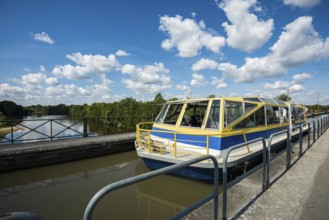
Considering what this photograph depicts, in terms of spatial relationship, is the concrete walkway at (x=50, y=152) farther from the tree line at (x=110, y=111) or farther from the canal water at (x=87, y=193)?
the tree line at (x=110, y=111)

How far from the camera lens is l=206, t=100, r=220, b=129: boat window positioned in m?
6.47

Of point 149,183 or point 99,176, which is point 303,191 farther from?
point 99,176

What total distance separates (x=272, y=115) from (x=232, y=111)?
2882 millimetres

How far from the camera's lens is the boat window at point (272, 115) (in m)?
8.12

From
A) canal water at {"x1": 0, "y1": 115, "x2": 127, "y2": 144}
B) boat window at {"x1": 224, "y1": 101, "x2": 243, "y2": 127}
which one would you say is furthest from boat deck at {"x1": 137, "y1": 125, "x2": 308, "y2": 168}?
canal water at {"x1": 0, "y1": 115, "x2": 127, "y2": 144}

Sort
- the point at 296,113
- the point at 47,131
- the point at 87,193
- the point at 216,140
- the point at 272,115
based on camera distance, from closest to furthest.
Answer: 1. the point at 216,140
2. the point at 87,193
3. the point at 272,115
4. the point at 296,113
5. the point at 47,131

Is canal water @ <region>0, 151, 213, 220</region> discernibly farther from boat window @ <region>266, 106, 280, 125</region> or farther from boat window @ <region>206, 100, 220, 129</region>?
boat window @ <region>266, 106, 280, 125</region>

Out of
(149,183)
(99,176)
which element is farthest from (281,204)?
(99,176)

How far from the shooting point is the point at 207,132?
20.8 feet

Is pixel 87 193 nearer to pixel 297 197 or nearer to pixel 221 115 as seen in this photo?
pixel 221 115

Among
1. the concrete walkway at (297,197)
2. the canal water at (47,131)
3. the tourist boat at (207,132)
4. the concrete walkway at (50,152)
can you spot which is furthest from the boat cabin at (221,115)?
the canal water at (47,131)

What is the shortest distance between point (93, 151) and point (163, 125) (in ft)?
13.4

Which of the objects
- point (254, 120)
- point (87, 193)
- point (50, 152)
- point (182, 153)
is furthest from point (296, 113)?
point (50, 152)

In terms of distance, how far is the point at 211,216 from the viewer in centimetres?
286
